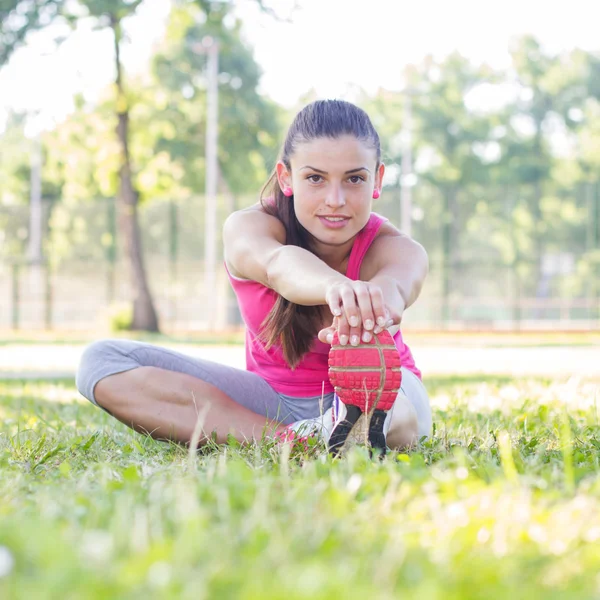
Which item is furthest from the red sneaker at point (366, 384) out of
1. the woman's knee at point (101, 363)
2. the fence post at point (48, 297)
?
the fence post at point (48, 297)

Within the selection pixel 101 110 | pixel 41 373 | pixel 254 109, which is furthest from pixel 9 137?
pixel 41 373

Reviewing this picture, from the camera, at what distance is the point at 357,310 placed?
2.44 metres

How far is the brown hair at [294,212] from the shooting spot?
9.73ft

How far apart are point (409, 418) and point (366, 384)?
41 cm

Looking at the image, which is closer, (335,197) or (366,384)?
(366,384)

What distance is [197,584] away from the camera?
45.1 inches

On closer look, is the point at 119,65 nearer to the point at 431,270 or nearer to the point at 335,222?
the point at 431,270

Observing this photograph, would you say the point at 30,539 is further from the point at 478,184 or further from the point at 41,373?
the point at 478,184

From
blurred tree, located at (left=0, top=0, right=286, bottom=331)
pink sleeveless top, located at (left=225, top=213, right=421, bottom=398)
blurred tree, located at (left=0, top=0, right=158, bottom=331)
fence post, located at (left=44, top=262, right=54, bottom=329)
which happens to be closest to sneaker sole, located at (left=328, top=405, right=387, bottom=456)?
pink sleeveless top, located at (left=225, top=213, right=421, bottom=398)

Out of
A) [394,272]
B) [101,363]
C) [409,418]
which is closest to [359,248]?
[394,272]

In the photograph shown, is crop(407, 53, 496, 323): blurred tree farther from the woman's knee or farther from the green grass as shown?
the green grass

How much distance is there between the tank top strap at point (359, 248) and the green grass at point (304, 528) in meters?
0.81

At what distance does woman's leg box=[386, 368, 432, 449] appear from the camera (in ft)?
9.05

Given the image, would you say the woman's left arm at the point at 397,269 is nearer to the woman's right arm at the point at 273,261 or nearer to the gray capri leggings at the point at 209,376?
the woman's right arm at the point at 273,261
